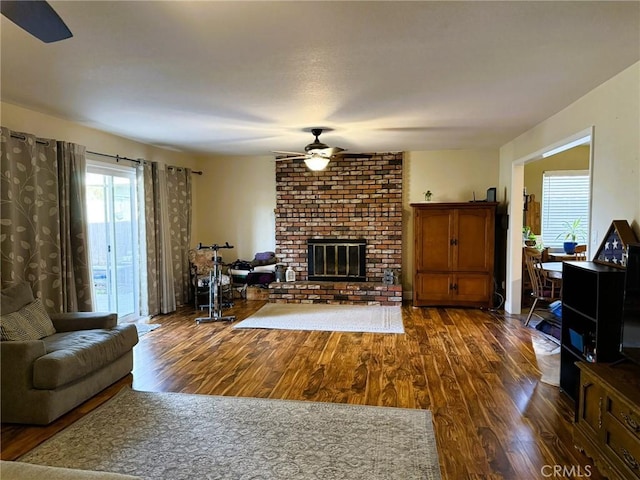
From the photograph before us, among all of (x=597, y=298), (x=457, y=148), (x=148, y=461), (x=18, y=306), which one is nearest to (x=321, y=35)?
(x=597, y=298)

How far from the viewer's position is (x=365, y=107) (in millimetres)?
3699

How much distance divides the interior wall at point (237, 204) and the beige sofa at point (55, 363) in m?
3.79

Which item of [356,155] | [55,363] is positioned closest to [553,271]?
[356,155]

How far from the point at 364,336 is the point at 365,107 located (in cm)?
251

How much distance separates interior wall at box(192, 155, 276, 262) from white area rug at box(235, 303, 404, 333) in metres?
1.39

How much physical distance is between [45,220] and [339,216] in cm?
415

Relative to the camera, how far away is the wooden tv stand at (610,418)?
1.85 metres

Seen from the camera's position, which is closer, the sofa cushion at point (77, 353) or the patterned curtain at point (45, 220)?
the sofa cushion at point (77, 353)

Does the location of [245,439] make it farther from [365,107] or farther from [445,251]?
[445,251]

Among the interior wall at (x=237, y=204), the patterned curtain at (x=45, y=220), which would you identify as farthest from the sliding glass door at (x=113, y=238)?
the interior wall at (x=237, y=204)

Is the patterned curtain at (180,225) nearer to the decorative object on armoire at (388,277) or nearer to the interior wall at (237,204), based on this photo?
the interior wall at (237,204)

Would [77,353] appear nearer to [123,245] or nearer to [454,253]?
[123,245]

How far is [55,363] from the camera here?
2.63 metres

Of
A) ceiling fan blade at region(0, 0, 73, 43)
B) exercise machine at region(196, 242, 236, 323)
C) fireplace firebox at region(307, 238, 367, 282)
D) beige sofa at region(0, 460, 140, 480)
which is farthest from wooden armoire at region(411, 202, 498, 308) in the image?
beige sofa at region(0, 460, 140, 480)
